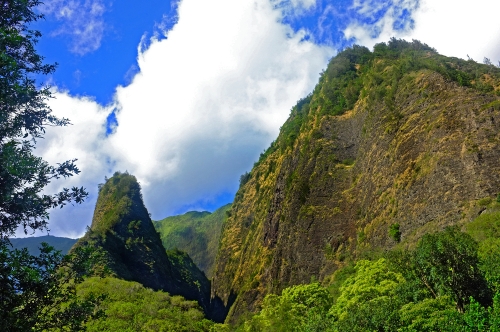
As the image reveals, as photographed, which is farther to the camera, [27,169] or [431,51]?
[431,51]

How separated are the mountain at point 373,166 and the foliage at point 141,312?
22.0m

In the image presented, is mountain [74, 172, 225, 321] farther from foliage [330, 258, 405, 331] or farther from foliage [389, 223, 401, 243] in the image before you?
foliage [330, 258, 405, 331]

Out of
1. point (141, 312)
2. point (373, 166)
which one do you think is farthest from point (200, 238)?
point (141, 312)

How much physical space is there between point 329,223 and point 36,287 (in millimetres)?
55153

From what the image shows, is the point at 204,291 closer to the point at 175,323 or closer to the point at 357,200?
the point at 357,200

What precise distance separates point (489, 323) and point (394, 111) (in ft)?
156

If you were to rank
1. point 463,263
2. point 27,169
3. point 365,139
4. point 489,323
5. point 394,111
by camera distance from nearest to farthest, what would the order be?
point 27,169, point 489,323, point 463,263, point 394,111, point 365,139

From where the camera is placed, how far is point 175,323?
117ft

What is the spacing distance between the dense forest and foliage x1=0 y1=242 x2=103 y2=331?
0.11ft

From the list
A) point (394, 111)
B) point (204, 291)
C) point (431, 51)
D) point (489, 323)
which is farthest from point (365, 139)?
point (204, 291)

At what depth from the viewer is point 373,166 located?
5647 centimetres

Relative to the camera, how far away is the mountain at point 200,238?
548 ft

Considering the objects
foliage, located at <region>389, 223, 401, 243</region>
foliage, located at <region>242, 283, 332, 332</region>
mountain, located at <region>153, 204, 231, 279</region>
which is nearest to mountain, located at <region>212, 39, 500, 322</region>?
foliage, located at <region>389, 223, 401, 243</region>

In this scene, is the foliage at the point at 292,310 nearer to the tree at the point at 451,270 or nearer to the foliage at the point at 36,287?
the tree at the point at 451,270
